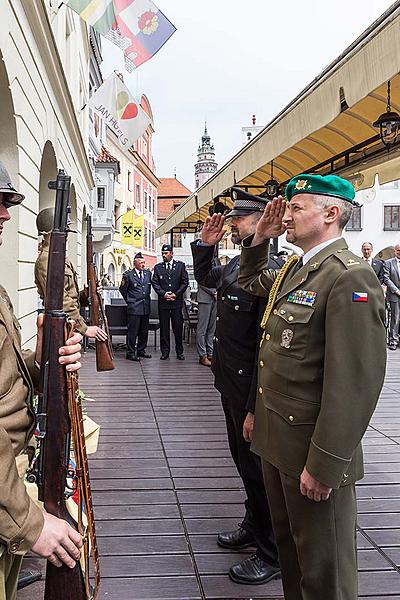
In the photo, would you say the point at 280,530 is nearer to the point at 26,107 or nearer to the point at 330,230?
the point at 330,230

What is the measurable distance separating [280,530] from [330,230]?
1195mm

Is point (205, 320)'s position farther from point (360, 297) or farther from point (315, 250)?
point (360, 297)

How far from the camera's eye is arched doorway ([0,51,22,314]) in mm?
4688

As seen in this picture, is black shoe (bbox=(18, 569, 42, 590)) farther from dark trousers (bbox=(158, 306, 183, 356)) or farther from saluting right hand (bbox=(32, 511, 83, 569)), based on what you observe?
dark trousers (bbox=(158, 306, 183, 356))

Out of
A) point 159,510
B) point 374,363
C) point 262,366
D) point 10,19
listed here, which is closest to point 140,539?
point 159,510

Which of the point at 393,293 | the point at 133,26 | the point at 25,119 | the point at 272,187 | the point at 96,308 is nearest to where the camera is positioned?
the point at 25,119

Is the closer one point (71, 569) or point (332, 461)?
point (71, 569)

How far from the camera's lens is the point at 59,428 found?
5.38 feet

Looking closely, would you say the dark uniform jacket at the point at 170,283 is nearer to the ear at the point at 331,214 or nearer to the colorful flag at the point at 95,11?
the colorful flag at the point at 95,11

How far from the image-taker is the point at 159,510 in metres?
3.60

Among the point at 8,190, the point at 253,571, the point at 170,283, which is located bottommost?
the point at 253,571

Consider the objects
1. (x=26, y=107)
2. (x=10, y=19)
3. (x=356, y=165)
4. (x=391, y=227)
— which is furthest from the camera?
(x=391, y=227)

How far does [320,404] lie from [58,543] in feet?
3.20

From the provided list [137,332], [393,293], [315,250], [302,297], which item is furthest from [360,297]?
[393,293]
